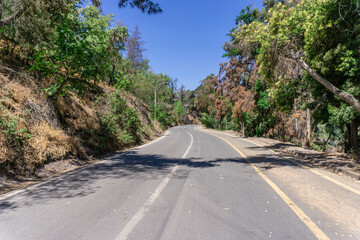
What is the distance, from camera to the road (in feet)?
9.18

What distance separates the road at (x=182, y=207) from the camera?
2.80 meters

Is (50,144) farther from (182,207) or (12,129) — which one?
(182,207)

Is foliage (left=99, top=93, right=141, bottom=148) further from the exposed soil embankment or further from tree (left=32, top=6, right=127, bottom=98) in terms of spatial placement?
tree (left=32, top=6, right=127, bottom=98)

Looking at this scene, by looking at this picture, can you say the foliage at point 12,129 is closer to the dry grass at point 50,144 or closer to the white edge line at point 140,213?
the dry grass at point 50,144

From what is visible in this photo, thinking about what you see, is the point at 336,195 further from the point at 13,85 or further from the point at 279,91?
the point at 13,85

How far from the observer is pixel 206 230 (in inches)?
111

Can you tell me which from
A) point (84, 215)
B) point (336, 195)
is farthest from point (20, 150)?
point (336, 195)

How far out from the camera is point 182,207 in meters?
3.59

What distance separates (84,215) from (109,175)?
2440 millimetres

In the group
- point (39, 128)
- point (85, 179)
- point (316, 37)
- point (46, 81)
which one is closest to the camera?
point (85, 179)

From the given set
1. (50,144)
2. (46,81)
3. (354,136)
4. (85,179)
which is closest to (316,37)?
(354,136)

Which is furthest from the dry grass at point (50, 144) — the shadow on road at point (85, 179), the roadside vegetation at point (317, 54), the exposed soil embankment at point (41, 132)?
the roadside vegetation at point (317, 54)

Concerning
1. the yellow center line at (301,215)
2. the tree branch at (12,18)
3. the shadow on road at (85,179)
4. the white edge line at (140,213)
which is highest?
the tree branch at (12,18)

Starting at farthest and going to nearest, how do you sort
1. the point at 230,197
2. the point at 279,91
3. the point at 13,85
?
the point at 279,91 → the point at 13,85 → the point at 230,197
